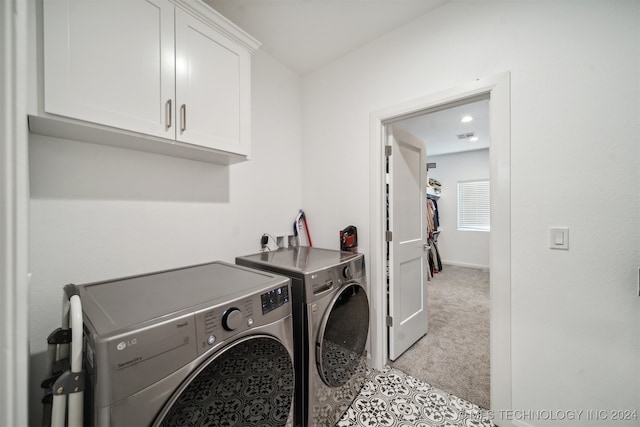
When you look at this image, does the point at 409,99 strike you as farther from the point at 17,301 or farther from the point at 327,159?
the point at 17,301

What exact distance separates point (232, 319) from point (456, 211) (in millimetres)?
5791

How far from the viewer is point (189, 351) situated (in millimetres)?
750

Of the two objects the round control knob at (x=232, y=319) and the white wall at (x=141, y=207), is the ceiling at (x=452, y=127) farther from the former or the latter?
the round control knob at (x=232, y=319)

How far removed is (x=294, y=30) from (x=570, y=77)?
5.65ft

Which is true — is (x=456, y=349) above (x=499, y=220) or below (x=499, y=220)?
below

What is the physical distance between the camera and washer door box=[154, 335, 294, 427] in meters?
0.75

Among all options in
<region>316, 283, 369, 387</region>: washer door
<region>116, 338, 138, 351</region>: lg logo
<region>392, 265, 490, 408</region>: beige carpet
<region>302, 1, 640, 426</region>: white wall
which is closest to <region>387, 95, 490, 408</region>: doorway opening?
<region>392, 265, 490, 408</region>: beige carpet

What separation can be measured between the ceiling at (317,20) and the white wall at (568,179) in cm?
34

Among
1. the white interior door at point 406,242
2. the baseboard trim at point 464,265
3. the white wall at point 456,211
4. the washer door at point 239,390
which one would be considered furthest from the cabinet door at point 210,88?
the baseboard trim at point 464,265

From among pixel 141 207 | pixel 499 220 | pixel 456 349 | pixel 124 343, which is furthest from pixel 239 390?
pixel 456 349

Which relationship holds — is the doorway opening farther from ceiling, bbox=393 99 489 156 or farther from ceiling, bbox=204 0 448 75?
ceiling, bbox=204 0 448 75

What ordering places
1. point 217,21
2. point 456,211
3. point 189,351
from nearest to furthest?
point 189,351 < point 217,21 < point 456,211

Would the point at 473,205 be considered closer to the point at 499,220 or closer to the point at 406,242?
the point at 406,242

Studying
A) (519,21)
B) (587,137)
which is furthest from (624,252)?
(519,21)
